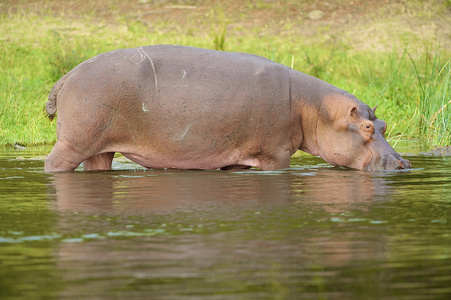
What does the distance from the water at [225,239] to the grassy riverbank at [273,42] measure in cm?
362

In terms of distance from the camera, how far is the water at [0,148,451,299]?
239 cm

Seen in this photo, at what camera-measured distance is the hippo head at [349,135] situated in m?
6.66

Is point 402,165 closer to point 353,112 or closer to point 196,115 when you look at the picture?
point 353,112

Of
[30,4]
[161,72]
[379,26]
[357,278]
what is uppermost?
[30,4]

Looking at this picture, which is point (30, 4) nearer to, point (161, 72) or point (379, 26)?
point (379, 26)

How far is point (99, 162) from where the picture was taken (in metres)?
6.62

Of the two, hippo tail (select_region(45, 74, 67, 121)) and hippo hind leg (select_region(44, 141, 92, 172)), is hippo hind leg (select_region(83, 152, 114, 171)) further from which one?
hippo tail (select_region(45, 74, 67, 121))

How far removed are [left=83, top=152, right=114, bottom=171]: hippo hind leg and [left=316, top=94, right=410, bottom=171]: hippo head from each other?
1.83m

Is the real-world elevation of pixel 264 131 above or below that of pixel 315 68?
below

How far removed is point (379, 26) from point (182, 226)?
48.2 ft

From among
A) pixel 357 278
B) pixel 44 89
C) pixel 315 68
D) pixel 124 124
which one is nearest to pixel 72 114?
pixel 124 124

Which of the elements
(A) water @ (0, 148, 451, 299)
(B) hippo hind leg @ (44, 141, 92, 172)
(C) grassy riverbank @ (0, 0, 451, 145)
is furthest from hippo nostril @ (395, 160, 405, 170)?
(B) hippo hind leg @ (44, 141, 92, 172)

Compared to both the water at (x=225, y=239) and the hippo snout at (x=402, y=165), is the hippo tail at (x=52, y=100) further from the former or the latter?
the hippo snout at (x=402, y=165)

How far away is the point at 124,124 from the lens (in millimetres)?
6156
